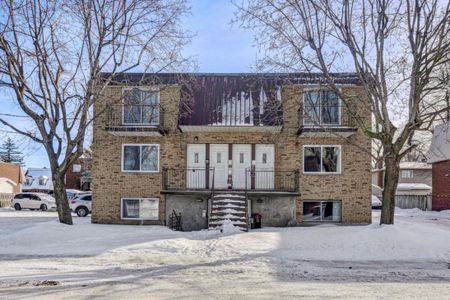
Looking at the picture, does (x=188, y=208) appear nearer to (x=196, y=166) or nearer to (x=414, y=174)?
(x=196, y=166)

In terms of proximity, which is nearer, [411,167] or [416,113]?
[416,113]

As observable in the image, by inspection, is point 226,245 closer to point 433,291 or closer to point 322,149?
point 433,291

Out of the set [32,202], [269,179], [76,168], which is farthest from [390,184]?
[76,168]

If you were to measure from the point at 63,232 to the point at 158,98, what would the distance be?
761 centimetres

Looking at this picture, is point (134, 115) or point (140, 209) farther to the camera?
point (140, 209)

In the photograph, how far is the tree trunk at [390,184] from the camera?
1541 centimetres

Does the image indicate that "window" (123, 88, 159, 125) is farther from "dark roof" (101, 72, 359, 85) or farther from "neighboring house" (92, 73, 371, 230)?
"dark roof" (101, 72, 359, 85)

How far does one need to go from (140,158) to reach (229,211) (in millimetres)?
5385

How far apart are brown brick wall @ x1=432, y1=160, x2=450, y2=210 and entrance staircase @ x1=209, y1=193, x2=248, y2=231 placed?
19617 millimetres

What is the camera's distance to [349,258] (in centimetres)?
1164

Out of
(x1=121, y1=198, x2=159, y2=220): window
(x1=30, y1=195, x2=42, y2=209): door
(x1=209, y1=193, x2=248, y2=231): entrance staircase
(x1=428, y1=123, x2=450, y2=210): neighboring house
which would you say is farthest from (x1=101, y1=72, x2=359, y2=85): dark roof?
(x1=30, y1=195, x2=42, y2=209): door

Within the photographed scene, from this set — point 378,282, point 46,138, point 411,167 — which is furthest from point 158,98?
point 411,167

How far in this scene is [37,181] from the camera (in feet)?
196

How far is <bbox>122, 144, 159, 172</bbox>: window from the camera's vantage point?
20.7 meters
